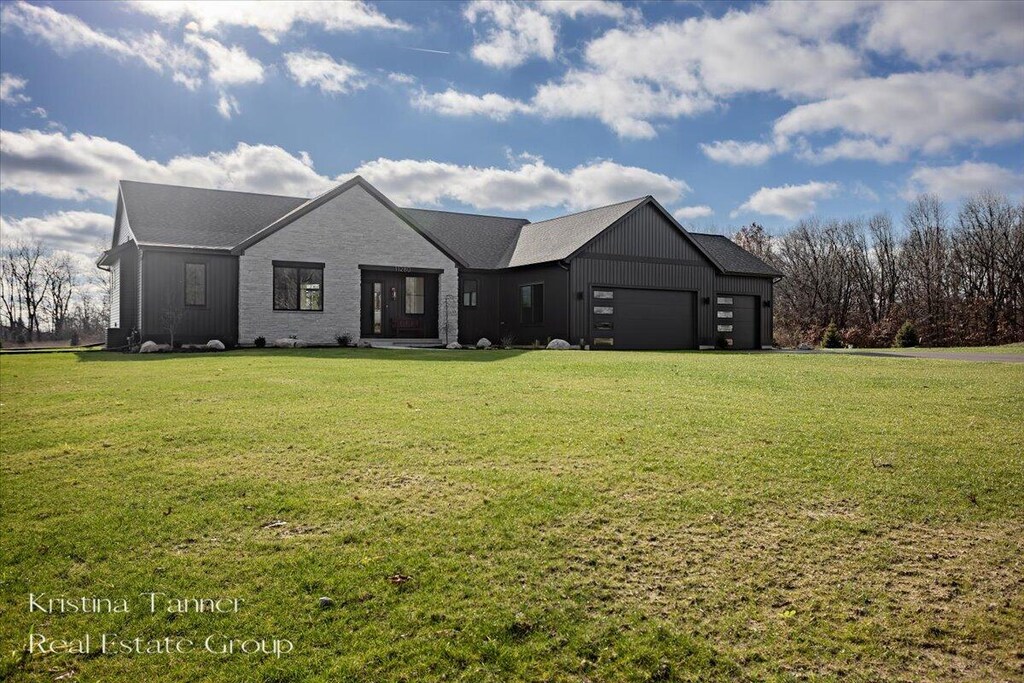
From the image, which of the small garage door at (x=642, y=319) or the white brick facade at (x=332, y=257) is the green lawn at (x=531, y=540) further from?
the small garage door at (x=642, y=319)

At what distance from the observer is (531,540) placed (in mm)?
4230

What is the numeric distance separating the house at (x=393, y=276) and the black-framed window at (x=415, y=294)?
0.16 ft

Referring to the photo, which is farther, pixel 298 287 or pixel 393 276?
pixel 393 276

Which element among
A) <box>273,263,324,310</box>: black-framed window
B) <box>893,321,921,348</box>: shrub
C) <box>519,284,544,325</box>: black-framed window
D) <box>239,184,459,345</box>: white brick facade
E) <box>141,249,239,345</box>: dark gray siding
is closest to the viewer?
<box>141,249,239,345</box>: dark gray siding

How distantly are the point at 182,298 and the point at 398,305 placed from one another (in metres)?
7.68

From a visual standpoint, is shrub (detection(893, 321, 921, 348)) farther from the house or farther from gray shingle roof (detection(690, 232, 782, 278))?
the house

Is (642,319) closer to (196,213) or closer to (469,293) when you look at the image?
(469,293)

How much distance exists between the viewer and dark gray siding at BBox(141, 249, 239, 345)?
70.4ft

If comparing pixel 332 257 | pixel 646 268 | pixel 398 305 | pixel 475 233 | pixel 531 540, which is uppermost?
pixel 475 233

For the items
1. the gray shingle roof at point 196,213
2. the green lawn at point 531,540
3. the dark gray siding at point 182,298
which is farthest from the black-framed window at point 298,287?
the green lawn at point 531,540

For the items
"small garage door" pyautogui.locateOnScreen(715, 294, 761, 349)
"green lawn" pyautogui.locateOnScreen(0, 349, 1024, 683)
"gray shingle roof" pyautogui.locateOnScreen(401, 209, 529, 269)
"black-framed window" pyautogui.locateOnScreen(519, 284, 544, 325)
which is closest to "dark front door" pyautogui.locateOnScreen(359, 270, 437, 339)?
"gray shingle roof" pyautogui.locateOnScreen(401, 209, 529, 269)

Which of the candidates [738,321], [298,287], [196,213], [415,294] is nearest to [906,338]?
[738,321]

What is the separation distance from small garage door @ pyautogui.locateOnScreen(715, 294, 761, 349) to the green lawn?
20853mm

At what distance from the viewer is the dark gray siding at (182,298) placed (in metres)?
21.5
